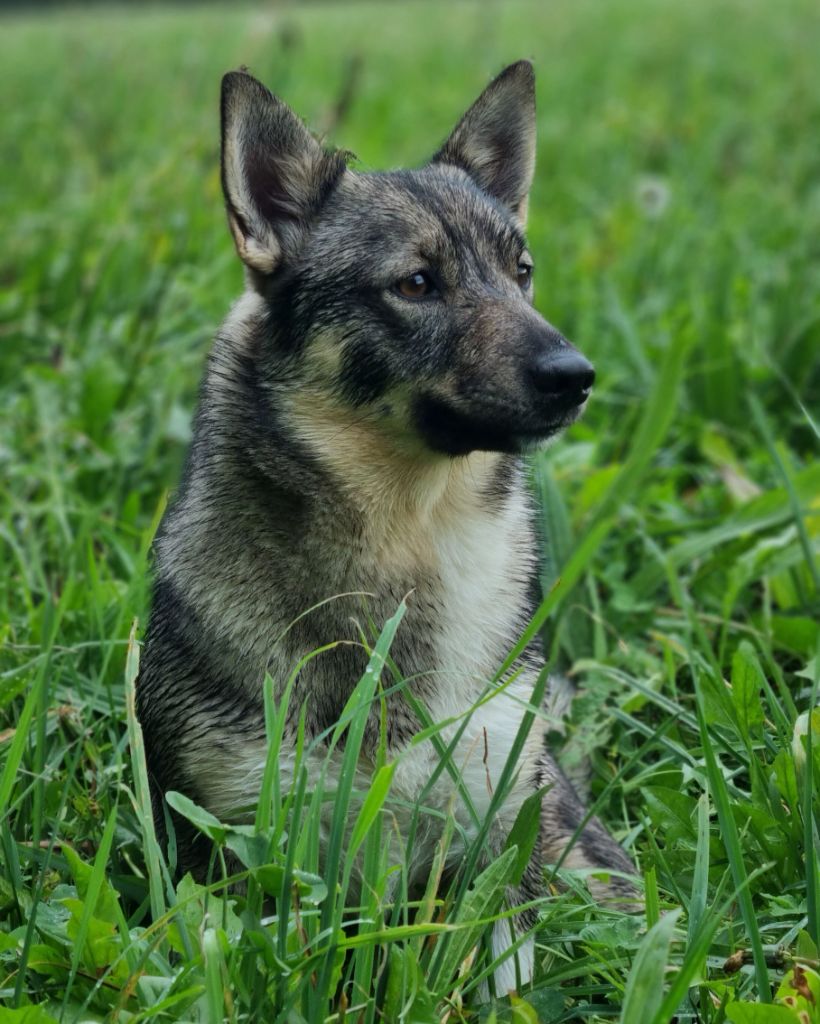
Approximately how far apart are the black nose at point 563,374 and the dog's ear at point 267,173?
70 cm

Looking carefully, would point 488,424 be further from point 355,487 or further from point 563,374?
point 355,487

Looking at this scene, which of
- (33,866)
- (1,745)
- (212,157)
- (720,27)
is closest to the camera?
(33,866)

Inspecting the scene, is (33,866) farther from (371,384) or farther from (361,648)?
(371,384)

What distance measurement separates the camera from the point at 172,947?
245 centimetres

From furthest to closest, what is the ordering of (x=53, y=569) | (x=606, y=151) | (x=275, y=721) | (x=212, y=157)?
1. (x=606, y=151)
2. (x=212, y=157)
3. (x=53, y=569)
4. (x=275, y=721)

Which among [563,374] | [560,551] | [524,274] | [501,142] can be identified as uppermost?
[501,142]

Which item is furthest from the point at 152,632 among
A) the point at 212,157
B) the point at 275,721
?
the point at 212,157

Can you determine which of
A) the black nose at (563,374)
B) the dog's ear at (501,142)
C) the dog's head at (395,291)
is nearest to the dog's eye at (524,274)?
the dog's head at (395,291)

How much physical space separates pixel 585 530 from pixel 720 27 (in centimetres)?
1096

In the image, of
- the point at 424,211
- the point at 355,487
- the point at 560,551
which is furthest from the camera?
the point at 560,551

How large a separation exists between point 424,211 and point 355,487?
66cm

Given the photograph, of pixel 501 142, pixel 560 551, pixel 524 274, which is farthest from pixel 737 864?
pixel 501 142

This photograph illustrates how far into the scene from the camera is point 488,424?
2.90 meters

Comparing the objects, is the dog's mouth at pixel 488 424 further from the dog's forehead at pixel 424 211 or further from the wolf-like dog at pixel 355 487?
the dog's forehead at pixel 424 211
